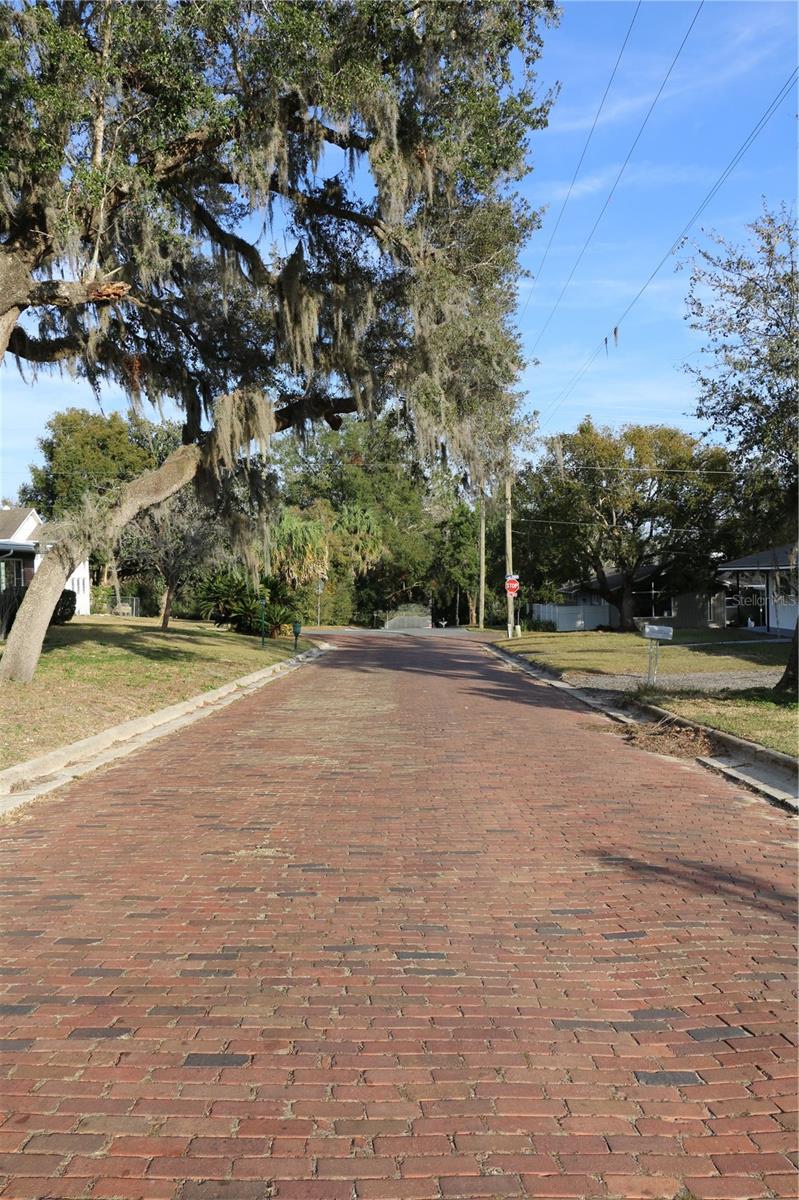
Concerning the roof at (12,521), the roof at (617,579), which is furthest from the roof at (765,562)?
the roof at (12,521)

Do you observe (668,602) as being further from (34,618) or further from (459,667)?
(34,618)

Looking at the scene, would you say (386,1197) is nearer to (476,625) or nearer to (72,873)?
(72,873)

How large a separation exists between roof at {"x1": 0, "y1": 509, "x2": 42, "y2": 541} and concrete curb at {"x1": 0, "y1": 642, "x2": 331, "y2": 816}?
22581mm

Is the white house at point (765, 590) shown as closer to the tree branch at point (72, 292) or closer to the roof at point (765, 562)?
the roof at point (765, 562)

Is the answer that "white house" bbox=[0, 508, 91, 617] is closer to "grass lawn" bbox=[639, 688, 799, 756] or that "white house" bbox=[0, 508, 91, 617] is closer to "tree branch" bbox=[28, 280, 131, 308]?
"tree branch" bbox=[28, 280, 131, 308]

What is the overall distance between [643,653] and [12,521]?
26.2 m

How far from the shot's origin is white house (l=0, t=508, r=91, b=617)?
29828 mm

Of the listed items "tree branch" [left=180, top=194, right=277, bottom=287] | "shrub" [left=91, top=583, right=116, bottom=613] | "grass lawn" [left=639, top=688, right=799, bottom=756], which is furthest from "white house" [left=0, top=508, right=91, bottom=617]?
"grass lawn" [left=639, top=688, right=799, bottom=756]

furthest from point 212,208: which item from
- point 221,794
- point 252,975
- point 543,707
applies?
point 252,975

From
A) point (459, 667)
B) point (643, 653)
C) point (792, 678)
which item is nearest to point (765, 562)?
point (643, 653)

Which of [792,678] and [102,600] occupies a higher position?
[102,600]

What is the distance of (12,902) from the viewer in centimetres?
604

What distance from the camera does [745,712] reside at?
14.1m

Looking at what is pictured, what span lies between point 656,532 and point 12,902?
4662 cm
